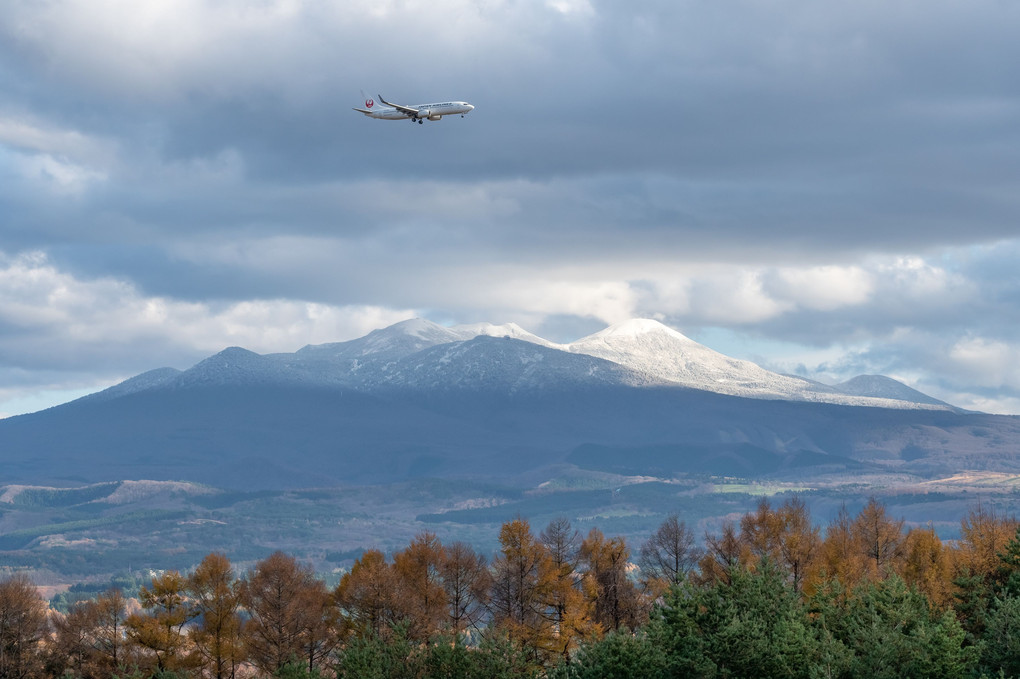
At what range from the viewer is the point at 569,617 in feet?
536

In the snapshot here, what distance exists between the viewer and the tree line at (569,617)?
125125 mm

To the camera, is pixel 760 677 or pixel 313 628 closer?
pixel 760 677

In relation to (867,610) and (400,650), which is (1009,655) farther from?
(400,650)

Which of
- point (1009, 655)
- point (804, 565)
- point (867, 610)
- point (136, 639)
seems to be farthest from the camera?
point (804, 565)

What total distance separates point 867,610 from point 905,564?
64160 mm

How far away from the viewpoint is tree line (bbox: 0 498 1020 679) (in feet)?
411

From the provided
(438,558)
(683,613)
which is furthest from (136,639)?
(683,613)

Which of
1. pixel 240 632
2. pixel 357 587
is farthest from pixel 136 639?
pixel 357 587

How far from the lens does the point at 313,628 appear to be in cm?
16725

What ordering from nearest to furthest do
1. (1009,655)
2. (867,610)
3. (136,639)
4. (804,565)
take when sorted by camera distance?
(1009,655)
(867,610)
(136,639)
(804,565)

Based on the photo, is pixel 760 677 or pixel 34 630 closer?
pixel 760 677

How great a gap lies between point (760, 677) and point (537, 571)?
174ft

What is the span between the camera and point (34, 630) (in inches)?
6535

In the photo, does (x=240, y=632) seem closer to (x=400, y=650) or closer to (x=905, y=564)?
(x=400, y=650)
